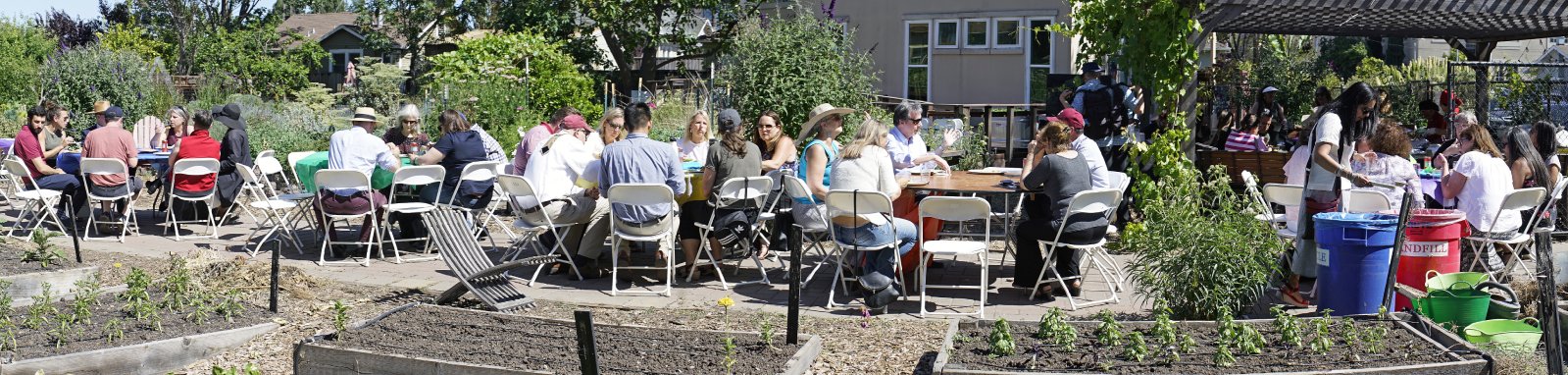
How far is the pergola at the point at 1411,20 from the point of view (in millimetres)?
9227

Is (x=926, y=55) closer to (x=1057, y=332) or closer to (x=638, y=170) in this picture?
(x=638, y=170)

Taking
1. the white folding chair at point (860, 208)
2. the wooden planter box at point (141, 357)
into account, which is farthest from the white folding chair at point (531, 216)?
the wooden planter box at point (141, 357)

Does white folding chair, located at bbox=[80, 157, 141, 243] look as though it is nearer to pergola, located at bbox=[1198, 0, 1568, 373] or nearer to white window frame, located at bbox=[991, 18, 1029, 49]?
pergola, located at bbox=[1198, 0, 1568, 373]

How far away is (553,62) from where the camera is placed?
741 inches

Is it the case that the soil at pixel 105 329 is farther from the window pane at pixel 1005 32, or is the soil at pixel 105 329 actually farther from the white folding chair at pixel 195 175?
the window pane at pixel 1005 32

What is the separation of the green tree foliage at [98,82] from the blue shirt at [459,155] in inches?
474

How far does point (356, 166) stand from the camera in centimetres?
915

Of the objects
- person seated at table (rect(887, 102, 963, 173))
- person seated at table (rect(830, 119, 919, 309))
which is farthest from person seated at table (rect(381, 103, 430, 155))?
person seated at table (rect(830, 119, 919, 309))

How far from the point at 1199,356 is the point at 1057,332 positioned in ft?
1.81

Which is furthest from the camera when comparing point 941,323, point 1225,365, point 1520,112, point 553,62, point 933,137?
point 553,62

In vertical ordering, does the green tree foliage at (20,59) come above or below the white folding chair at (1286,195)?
above

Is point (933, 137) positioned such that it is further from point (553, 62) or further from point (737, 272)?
point (553, 62)

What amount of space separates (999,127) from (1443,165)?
603 centimetres

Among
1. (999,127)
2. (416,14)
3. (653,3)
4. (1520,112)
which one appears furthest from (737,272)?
(416,14)
